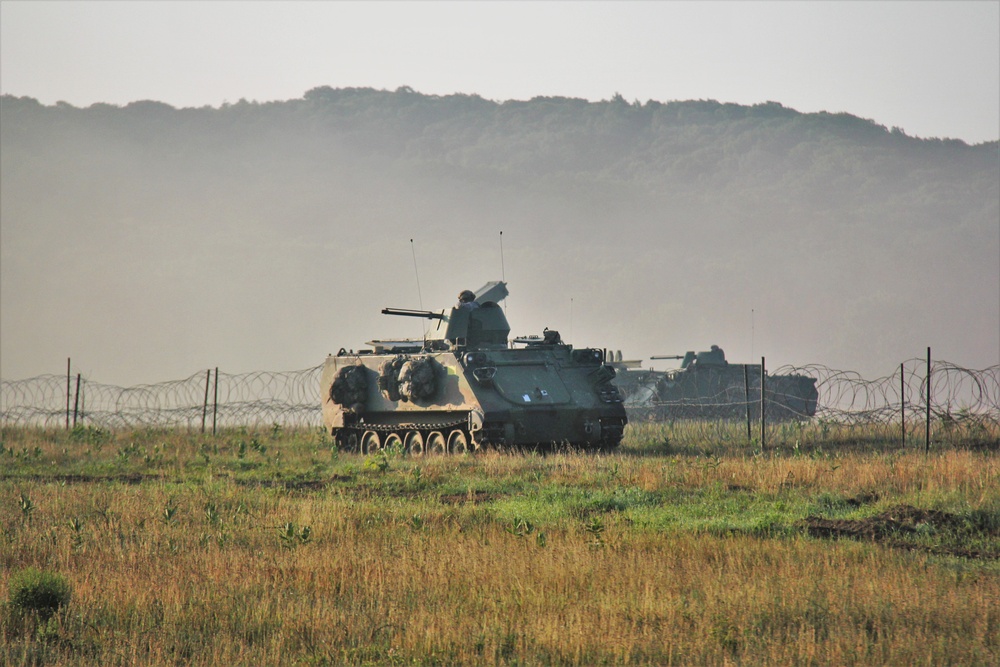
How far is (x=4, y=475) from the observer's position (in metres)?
19.7

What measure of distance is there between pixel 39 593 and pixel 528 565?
4003 mm

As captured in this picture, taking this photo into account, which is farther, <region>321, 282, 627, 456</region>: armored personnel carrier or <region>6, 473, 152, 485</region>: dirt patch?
<region>321, 282, 627, 456</region>: armored personnel carrier

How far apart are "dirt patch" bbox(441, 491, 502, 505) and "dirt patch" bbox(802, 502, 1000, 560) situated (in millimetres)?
4393

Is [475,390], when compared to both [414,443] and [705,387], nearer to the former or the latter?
[414,443]

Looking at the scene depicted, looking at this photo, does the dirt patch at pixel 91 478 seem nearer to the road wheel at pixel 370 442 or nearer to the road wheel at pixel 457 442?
the road wheel at pixel 457 442

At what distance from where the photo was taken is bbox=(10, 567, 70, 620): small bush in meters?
8.62

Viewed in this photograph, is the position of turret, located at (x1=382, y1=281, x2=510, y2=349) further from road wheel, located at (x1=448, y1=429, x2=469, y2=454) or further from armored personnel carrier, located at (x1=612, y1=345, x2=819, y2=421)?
armored personnel carrier, located at (x1=612, y1=345, x2=819, y2=421)

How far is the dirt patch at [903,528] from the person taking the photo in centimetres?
1105

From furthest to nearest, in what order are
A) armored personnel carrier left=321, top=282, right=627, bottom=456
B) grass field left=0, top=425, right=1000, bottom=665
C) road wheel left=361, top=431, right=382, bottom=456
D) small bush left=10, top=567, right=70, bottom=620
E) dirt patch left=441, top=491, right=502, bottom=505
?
road wheel left=361, top=431, right=382, bottom=456 < armored personnel carrier left=321, top=282, right=627, bottom=456 < dirt patch left=441, top=491, right=502, bottom=505 < small bush left=10, top=567, right=70, bottom=620 < grass field left=0, top=425, right=1000, bottom=665

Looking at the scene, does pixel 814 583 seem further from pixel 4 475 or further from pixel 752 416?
pixel 752 416

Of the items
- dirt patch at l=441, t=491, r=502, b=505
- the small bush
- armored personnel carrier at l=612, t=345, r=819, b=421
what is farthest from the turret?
the small bush

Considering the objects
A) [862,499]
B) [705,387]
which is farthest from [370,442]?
[705,387]

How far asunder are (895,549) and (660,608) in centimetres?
361

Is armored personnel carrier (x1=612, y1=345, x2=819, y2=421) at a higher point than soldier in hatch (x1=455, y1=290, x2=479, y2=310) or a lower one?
lower
